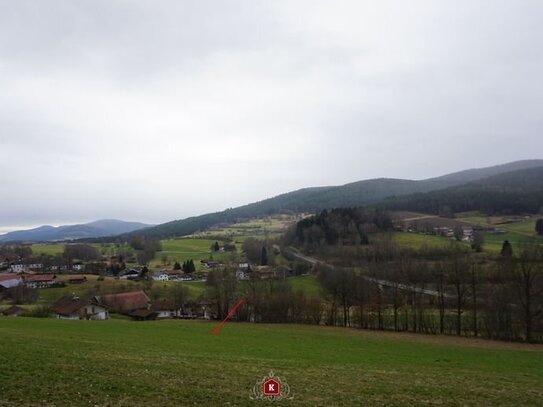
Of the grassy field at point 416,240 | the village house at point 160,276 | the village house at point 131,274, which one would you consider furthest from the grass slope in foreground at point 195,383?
the village house at point 131,274

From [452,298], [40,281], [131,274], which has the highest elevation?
[40,281]

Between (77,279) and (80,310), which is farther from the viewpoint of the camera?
(77,279)

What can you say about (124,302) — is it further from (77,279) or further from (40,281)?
(40,281)

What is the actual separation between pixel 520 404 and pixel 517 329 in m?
35.5

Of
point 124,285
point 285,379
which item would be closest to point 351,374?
point 285,379

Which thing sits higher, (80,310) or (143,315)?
(80,310)

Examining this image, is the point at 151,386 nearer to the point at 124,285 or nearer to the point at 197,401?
the point at 197,401

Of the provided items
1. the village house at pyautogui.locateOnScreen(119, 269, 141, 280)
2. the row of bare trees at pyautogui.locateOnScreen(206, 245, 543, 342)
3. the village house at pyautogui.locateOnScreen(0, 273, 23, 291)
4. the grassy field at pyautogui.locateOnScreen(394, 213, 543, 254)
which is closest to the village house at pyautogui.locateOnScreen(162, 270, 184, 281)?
the village house at pyautogui.locateOnScreen(119, 269, 141, 280)

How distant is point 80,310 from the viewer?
212ft

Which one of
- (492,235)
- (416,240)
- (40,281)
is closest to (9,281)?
(40,281)

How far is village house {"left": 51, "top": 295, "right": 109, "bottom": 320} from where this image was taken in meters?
64.1

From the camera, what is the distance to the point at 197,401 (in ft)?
38.7

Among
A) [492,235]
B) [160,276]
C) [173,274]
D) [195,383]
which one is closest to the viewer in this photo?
[195,383]

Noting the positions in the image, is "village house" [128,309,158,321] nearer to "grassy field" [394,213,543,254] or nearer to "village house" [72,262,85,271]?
"village house" [72,262,85,271]
